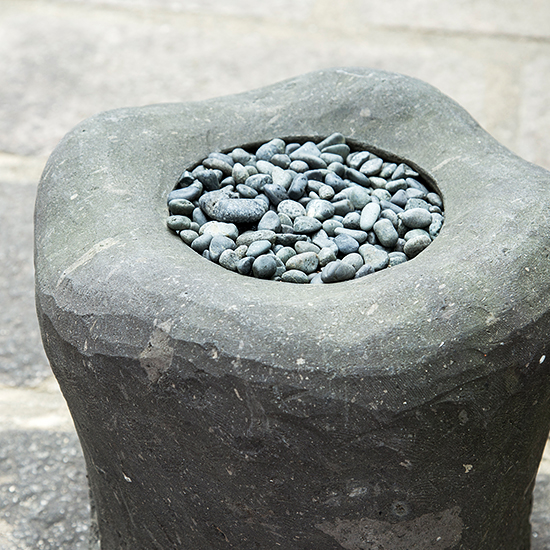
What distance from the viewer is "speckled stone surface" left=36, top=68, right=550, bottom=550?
747 mm

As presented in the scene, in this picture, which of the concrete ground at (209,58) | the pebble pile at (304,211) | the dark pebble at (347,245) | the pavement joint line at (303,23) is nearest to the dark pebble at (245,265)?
the pebble pile at (304,211)

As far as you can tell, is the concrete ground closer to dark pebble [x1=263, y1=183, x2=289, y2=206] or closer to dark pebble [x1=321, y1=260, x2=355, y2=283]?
dark pebble [x1=263, y1=183, x2=289, y2=206]

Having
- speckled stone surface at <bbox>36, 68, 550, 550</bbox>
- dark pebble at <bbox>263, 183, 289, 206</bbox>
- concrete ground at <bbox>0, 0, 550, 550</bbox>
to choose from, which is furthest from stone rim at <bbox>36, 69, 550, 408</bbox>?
concrete ground at <bbox>0, 0, 550, 550</bbox>

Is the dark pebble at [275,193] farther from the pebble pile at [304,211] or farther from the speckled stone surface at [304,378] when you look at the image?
the speckled stone surface at [304,378]

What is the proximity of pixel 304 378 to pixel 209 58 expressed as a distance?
2147 mm

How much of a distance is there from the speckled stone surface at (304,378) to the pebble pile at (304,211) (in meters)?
0.04

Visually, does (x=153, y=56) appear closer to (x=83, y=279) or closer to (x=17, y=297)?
(x=17, y=297)

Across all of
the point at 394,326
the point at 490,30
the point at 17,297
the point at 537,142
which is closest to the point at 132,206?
the point at 394,326

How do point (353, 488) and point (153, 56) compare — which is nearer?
point (353, 488)

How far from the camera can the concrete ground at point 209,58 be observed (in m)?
2.18

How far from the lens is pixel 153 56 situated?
2.69 metres

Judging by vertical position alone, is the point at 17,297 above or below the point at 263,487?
below

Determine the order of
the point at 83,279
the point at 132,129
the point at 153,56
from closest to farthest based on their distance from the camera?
the point at 83,279
the point at 132,129
the point at 153,56

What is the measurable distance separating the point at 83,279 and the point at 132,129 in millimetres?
334
